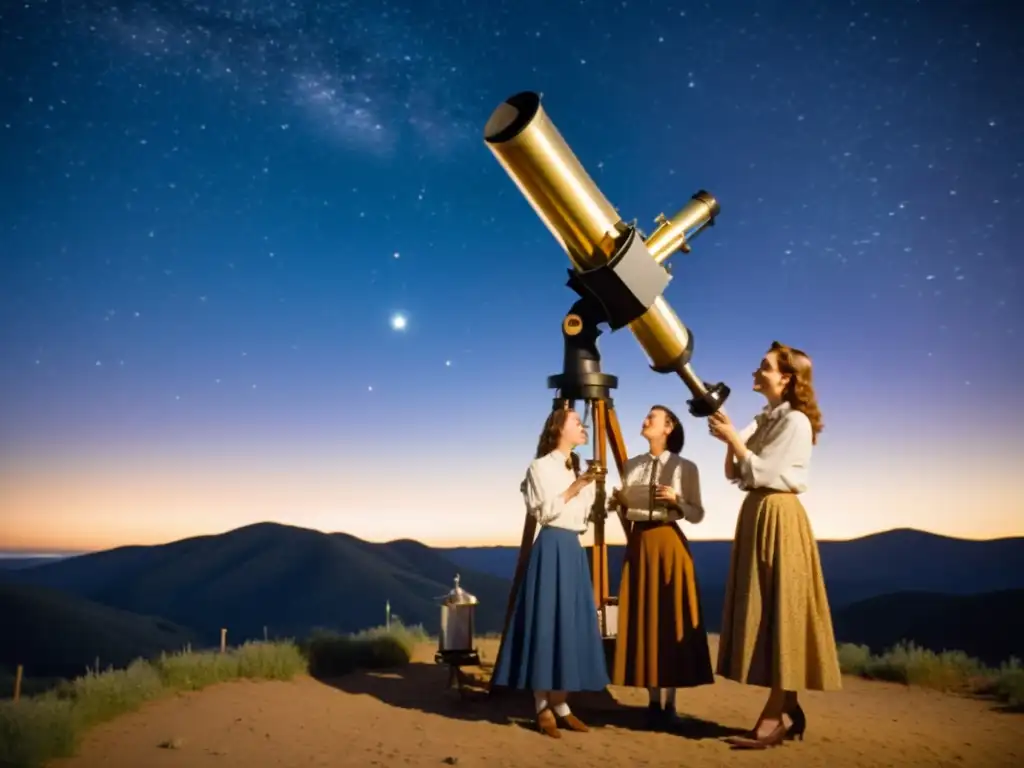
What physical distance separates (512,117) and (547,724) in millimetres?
4051

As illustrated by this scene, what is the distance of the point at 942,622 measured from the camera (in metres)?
22.8

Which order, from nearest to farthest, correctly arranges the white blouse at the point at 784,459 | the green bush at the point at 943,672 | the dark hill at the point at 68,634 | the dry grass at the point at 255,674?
the white blouse at the point at 784,459 → the dry grass at the point at 255,674 → the green bush at the point at 943,672 → the dark hill at the point at 68,634

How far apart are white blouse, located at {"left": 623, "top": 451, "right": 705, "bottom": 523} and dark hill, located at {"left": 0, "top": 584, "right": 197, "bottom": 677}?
67.5 ft

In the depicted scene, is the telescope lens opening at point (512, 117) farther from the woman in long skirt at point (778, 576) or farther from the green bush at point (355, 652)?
the green bush at point (355, 652)

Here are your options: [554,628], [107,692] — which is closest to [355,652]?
[107,692]

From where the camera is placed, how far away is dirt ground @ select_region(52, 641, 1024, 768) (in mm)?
4887

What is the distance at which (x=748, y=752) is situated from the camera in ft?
16.3

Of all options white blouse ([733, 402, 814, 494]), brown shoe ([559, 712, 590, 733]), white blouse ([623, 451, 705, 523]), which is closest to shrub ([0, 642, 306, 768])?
brown shoe ([559, 712, 590, 733])

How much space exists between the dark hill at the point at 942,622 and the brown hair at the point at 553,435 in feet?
54.8

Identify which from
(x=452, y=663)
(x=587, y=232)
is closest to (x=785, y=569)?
(x=587, y=232)

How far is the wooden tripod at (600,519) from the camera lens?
235 inches

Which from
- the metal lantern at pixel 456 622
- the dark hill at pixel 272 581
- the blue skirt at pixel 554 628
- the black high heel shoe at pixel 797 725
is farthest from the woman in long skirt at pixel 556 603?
the dark hill at pixel 272 581

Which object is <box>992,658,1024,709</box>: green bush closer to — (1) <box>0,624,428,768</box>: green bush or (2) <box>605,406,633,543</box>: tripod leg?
(2) <box>605,406,633,543</box>: tripod leg

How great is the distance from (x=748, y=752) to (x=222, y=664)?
509 centimetres
